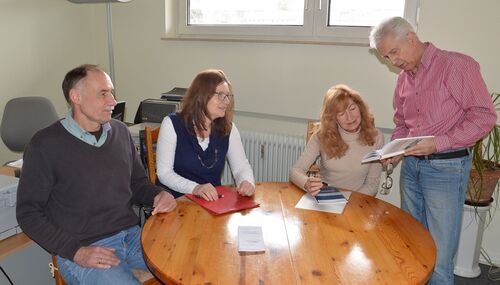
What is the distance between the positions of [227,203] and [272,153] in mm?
1437

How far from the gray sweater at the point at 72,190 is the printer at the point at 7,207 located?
30cm

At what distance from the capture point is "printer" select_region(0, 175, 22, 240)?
1.82 metres

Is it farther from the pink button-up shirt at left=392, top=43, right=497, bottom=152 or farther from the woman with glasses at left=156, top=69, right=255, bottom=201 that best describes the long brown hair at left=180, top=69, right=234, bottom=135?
the pink button-up shirt at left=392, top=43, right=497, bottom=152

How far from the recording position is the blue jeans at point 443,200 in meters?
1.95

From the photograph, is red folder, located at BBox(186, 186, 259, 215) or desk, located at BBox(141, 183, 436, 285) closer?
desk, located at BBox(141, 183, 436, 285)

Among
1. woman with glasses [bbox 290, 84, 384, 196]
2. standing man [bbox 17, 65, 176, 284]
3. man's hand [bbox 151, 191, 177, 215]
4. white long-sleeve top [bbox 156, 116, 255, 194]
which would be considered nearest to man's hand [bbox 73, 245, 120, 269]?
standing man [bbox 17, 65, 176, 284]

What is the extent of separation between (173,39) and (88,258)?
2.33 meters

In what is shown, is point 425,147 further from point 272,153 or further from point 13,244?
point 13,244

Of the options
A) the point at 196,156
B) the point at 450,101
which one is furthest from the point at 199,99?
the point at 450,101

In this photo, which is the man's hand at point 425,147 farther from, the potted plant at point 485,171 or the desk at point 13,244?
the desk at point 13,244

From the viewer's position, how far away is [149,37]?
3629 mm

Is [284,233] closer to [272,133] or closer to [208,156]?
[208,156]

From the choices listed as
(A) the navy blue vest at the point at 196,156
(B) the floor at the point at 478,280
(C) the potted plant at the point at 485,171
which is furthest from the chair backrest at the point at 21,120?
(B) the floor at the point at 478,280

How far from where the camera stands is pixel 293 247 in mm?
Answer: 1467
